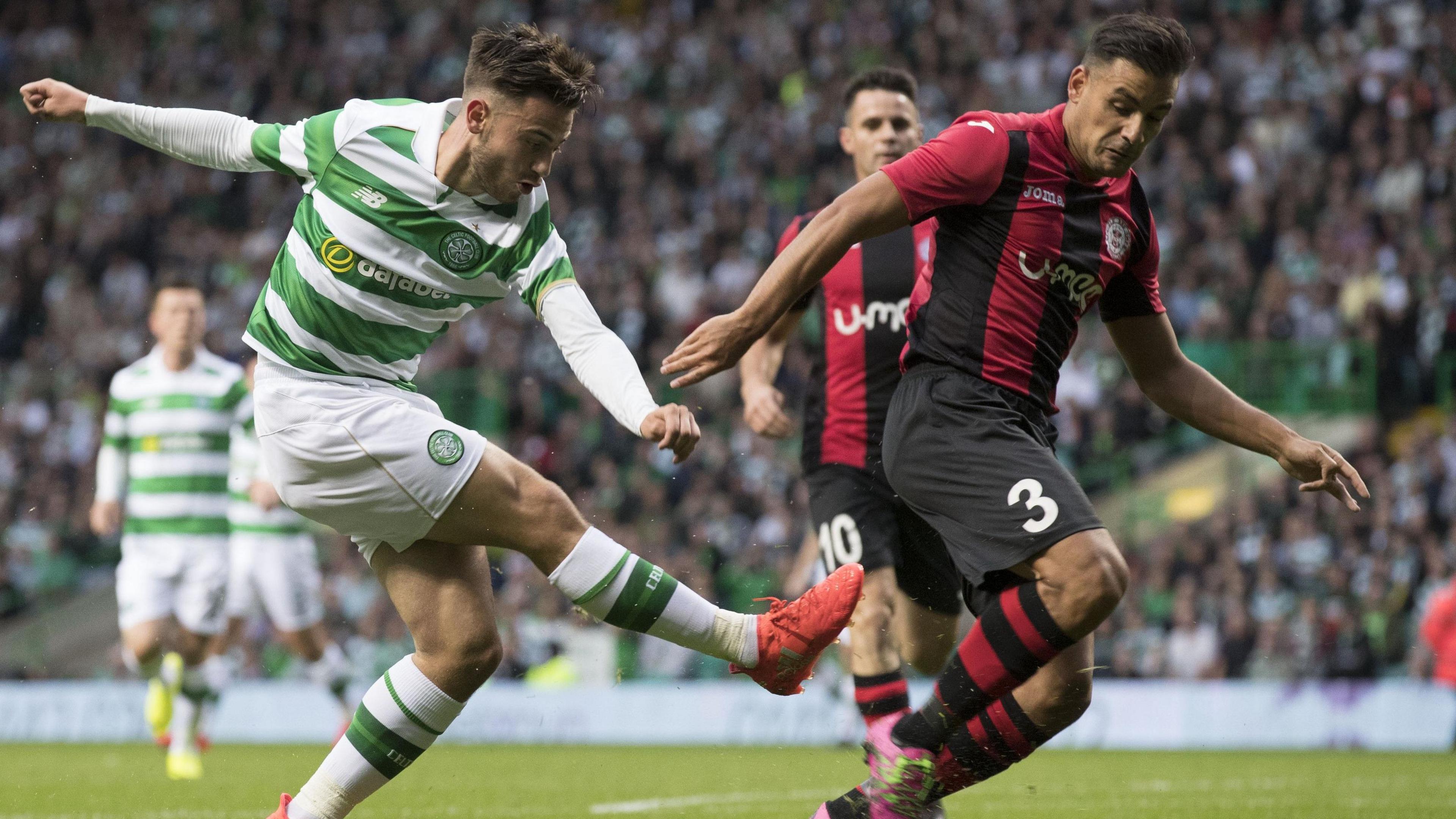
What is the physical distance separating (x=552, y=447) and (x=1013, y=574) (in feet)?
36.5

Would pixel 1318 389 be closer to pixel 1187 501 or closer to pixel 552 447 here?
pixel 1187 501

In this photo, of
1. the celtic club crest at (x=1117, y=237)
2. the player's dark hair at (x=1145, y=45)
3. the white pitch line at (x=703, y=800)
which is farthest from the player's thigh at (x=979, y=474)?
the white pitch line at (x=703, y=800)

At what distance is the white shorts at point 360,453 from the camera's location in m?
3.95

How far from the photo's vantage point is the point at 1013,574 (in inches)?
157

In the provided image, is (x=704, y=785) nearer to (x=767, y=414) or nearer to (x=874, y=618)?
(x=874, y=618)

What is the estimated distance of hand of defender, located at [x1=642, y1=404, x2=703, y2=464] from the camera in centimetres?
373

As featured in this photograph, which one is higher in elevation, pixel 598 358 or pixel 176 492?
pixel 598 358

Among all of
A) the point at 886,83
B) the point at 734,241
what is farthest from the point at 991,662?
the point at 734,241

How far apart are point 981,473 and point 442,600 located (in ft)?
4.87

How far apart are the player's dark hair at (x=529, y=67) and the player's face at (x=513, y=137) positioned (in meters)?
0.03

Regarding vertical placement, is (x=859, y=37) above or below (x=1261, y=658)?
above

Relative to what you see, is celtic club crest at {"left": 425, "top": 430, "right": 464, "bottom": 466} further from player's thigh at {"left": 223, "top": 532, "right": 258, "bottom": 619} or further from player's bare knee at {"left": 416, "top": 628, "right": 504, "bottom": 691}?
player's thigh at {"left": 223, "top": 532, "right": 258, "bottom": 619}

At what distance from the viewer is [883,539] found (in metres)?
5.67

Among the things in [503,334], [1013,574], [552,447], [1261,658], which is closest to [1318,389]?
[1261,658]
